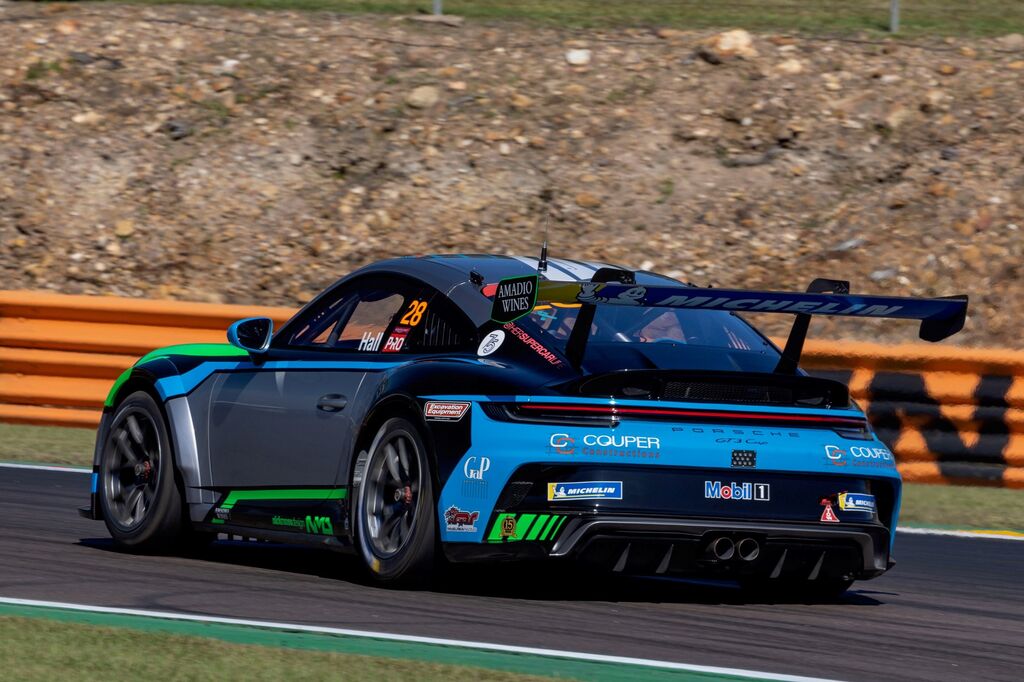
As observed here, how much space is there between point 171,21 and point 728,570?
48.4 feet

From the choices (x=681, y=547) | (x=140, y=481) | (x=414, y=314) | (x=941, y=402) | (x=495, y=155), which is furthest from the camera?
(x=495, y=155)

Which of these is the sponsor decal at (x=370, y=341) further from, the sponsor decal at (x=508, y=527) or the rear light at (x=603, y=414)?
the sponsor decal at (x=508, y=527)

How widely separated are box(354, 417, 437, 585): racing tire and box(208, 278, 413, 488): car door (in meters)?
0.23

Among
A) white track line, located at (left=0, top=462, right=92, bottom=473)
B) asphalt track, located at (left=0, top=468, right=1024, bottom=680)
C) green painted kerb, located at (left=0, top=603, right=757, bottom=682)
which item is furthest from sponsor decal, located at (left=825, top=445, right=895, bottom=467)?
white track line, located at (left=0, top=462, right=92, bottom=473)

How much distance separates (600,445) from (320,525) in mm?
1427

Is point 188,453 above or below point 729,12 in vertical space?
below

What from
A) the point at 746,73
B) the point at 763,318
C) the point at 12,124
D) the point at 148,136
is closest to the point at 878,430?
the point at 763,318

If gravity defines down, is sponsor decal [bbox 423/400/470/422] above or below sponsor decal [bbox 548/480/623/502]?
above

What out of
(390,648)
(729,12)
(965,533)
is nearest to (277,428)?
(390,648)

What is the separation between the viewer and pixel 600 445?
21.0ft

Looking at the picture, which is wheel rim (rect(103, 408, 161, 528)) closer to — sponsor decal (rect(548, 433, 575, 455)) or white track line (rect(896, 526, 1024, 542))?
sponsor decal (rect(548, 433, 575, 455))

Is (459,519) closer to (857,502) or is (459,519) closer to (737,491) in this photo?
(737,491)

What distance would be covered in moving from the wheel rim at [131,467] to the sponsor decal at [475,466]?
2.09 metres

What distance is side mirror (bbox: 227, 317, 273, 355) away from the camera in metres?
7.79
